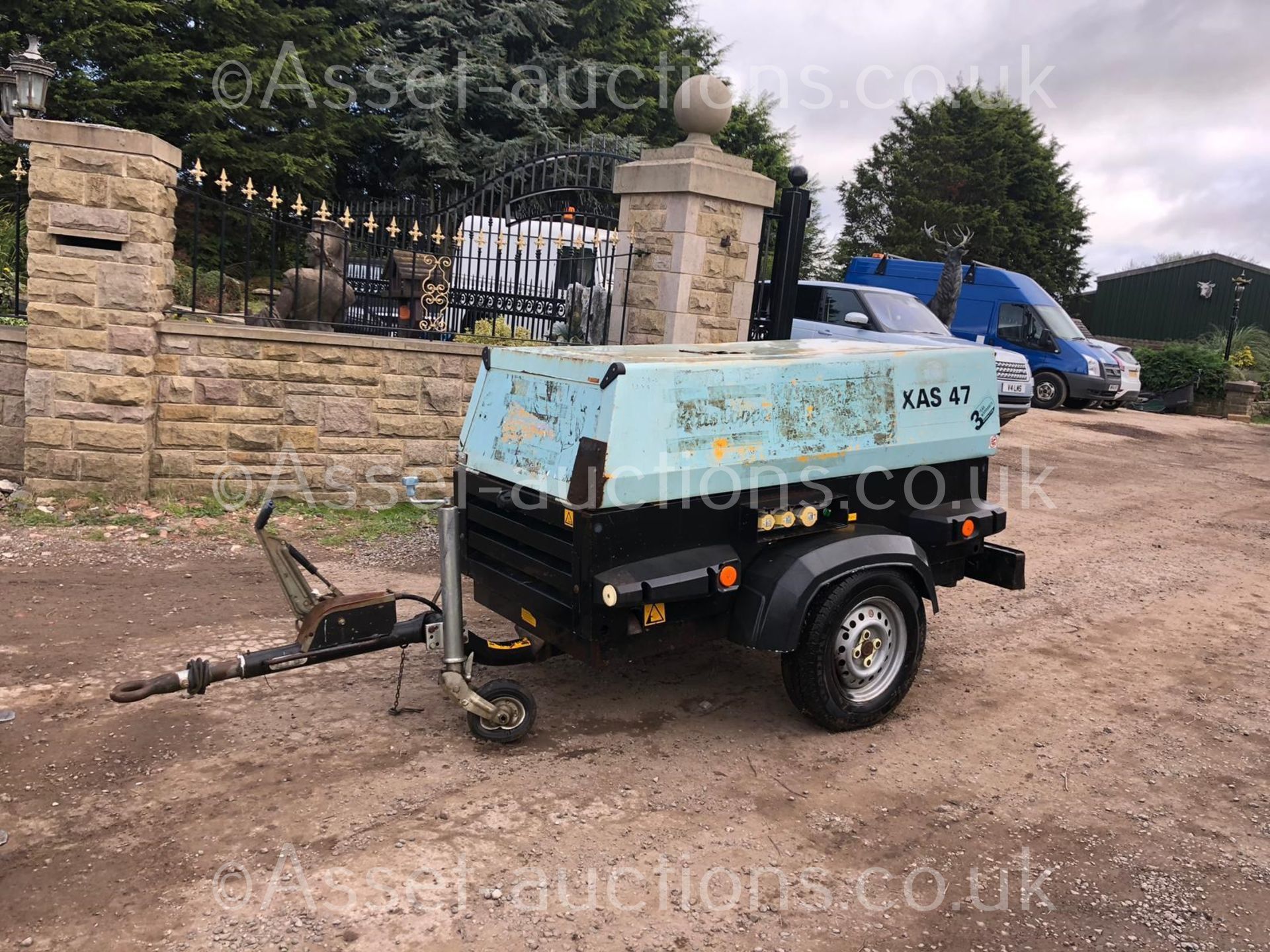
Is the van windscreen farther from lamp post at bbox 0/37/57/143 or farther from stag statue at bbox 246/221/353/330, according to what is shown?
lamp post at bbox 0/37/57/143

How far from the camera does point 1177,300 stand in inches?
1172

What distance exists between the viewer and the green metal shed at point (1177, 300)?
1124 inches

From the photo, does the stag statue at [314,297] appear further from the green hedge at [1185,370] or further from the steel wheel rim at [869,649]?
the green hedge at [1185,370]

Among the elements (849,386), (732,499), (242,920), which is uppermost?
(849,386)

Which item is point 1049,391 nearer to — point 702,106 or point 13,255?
point 702,106

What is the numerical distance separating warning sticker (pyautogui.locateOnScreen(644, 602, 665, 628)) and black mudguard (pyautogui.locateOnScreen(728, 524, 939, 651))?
388mm

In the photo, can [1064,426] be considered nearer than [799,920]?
No

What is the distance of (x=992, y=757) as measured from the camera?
14.6 feet

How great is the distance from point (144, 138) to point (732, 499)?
5.54 metres

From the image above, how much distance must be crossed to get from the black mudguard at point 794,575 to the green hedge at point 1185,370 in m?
21.5

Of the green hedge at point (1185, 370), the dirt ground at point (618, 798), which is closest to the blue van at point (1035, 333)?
the green hedge at point (1185, 370)

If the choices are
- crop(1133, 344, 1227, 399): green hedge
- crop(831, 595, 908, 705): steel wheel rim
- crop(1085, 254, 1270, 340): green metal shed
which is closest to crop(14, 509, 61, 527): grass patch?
crop(831, 595, 908, 705): steel wheel rim

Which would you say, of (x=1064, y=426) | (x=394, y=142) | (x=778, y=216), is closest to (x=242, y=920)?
(x=778, y=216)

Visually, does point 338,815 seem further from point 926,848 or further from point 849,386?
point 849,386
